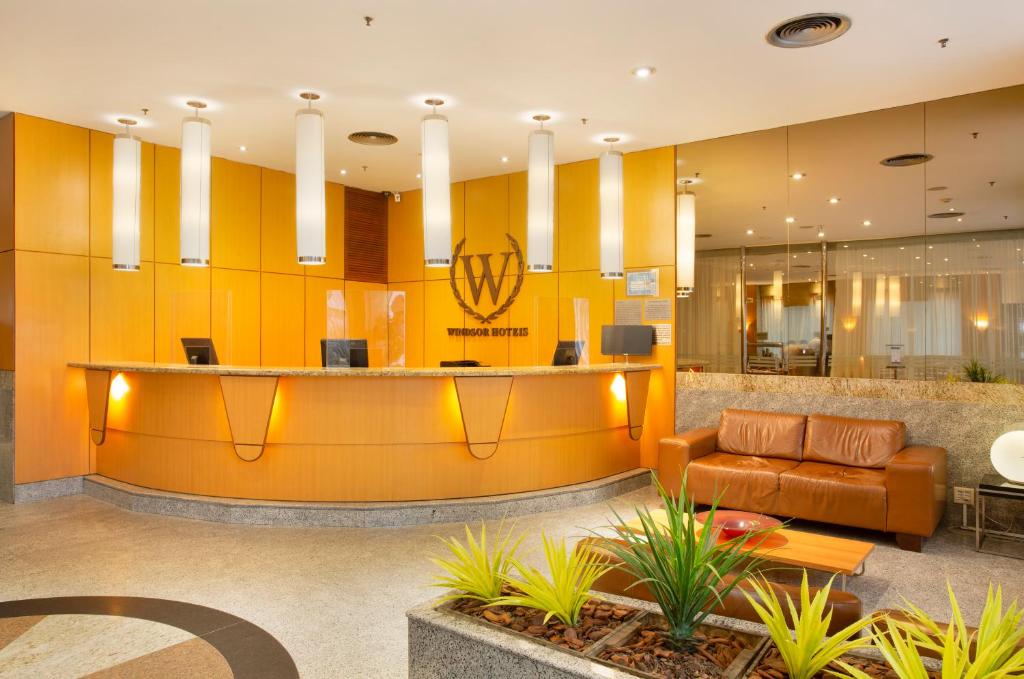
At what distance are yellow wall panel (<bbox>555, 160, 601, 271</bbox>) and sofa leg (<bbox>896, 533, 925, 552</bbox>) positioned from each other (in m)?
4.25

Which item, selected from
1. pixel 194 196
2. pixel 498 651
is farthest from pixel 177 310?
pixel 498 651

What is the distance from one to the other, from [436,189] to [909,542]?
458cm

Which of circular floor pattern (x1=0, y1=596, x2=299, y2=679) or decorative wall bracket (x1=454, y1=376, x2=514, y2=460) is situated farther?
decorative wall bracket (x1=454, y1=376, x2=514, y2=460)

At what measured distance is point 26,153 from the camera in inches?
261

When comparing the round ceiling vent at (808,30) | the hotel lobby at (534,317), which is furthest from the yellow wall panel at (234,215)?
the round ceiling vent at (808,30)

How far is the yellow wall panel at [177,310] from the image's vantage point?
7.63m

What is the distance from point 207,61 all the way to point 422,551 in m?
4.07

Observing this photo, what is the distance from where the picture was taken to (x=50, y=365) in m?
6.78

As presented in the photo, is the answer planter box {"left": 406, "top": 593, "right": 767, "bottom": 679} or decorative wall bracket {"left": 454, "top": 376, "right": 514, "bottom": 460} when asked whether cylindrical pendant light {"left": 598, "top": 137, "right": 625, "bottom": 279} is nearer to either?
decorative wall bracket {"left": 454, "top": 376, "right": 514, "bottom": 460}

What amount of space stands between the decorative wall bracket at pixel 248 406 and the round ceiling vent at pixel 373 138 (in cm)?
299

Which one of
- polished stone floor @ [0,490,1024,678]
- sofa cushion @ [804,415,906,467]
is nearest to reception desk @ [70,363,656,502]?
polished stone floor @ [0,490,1024,678]

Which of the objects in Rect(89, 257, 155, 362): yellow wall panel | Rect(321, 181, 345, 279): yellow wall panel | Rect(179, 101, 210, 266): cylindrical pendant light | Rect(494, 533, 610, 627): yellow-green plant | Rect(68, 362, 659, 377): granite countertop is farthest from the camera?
Rect(321, 181, 345, 279): yellow wall panel

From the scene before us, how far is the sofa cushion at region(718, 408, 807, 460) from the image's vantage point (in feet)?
21.1

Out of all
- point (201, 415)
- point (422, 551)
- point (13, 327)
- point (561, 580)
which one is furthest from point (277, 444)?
point (561, 580)
